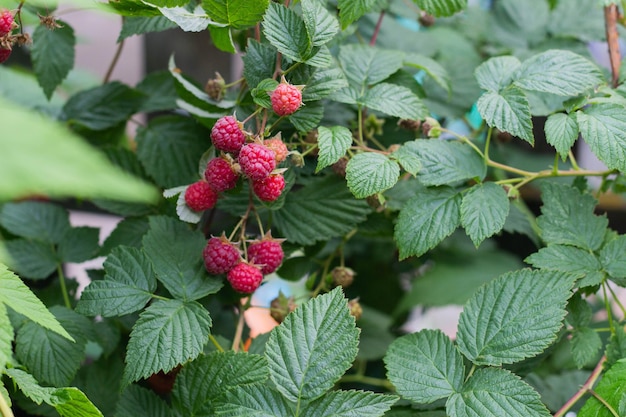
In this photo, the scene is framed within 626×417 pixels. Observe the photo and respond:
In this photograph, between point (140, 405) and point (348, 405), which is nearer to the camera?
point (348, 405)

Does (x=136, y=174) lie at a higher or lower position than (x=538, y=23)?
lower

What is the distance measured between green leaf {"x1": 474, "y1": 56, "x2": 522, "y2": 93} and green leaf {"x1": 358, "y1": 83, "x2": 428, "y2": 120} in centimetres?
6

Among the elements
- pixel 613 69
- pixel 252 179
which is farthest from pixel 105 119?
pixel 613 69

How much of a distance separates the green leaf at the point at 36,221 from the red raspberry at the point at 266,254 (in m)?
0.30

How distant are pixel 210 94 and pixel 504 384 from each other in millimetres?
402

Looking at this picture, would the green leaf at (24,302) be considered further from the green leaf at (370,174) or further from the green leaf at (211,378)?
the green leaf at (370,174)

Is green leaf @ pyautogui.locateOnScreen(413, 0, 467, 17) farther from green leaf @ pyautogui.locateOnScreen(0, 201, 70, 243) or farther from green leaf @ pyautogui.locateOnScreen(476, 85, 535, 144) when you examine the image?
green leaf @ pyautogui.locateOnScreen(0, 201, 70, 243)

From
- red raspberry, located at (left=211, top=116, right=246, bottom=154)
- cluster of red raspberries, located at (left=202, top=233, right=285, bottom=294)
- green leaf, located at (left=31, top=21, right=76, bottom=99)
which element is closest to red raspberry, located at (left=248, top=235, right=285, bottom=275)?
cluster of red raspberries, located at (left=202, top=233, right=285, bottom=294)

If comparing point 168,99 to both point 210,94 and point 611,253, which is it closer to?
point 210,94

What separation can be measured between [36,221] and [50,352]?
244mm

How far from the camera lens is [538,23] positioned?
0.99m

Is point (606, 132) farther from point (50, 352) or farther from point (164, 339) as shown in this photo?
point (50, 352)

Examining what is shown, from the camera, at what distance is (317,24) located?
0.57 metres

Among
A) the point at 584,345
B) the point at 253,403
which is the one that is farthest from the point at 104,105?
the point at 584,345
